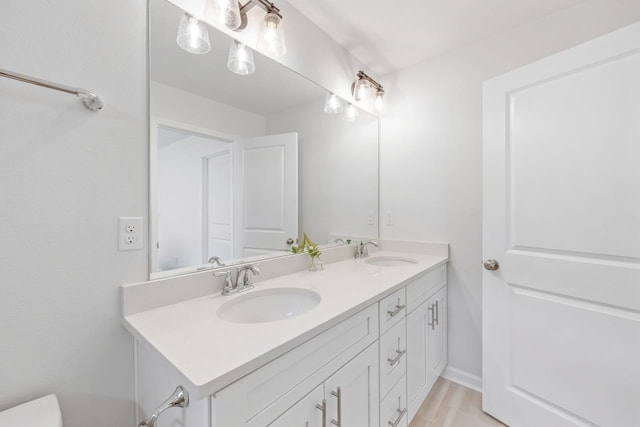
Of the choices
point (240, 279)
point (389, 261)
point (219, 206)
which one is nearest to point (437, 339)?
point (389, 261)

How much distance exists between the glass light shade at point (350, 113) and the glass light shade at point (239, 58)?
2.82 ft

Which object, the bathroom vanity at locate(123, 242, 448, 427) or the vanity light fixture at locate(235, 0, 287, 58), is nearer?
the bathroom vanity at locate(123, 242, 448, 427)

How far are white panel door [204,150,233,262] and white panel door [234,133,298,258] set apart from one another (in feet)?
0.12

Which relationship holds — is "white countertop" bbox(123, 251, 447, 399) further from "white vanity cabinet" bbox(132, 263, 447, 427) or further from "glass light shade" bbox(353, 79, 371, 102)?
"glass light shade" bbox(353, 79, 371, 102)

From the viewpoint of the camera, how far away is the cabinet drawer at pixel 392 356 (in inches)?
46.1

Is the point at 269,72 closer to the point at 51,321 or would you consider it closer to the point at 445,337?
the point at 51,321

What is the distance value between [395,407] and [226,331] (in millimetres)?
988

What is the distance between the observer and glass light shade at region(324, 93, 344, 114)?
1.78 meters

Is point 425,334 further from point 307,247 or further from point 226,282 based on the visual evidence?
point 226,282

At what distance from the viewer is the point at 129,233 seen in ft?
→ 3.04

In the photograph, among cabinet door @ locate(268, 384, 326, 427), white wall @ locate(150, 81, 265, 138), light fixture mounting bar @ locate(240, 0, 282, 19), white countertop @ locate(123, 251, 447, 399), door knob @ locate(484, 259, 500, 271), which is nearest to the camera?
white countertop @ locate(123, 251, 447, 399)

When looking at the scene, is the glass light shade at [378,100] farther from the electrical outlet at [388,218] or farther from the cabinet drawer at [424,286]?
the cabinet drawer at [424,286]

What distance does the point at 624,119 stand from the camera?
117cm

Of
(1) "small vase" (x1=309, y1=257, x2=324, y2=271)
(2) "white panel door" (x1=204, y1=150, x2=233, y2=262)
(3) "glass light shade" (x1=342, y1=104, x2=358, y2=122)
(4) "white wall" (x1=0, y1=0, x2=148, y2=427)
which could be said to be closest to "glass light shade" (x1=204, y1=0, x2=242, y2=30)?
(4) "white wall" (x1=0, y1=0, x2=148, y2=427)
